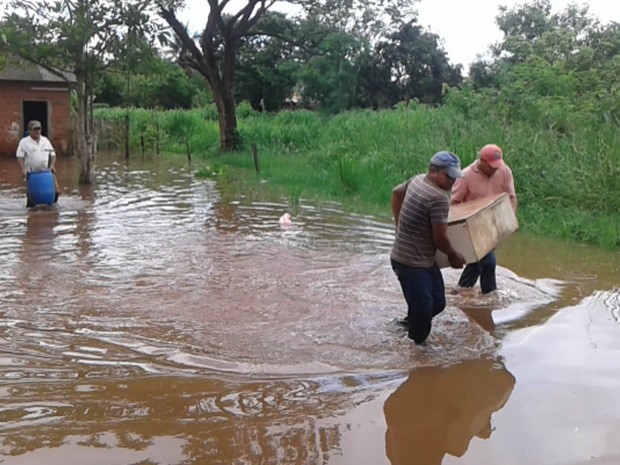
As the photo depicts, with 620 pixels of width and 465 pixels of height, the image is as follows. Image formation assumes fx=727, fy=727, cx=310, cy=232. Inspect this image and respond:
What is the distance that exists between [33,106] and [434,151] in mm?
17986

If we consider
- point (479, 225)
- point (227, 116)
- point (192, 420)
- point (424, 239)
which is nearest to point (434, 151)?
point (479, 225)

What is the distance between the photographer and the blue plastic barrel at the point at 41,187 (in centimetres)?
1247

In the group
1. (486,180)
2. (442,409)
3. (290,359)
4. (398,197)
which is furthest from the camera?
(486,180)

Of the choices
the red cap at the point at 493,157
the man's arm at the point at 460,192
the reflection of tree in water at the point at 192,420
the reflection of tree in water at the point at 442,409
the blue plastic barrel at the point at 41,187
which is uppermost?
the red cap at the point at 493,157

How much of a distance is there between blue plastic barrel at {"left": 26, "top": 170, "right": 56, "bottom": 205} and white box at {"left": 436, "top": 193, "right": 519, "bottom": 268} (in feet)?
26.7

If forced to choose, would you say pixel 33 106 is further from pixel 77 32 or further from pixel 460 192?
pixel 460 192

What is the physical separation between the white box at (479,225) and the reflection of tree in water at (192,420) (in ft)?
5.43

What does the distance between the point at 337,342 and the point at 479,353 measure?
113cm

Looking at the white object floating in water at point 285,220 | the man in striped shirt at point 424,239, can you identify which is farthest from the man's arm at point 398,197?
the white object floating in water at point 285,220

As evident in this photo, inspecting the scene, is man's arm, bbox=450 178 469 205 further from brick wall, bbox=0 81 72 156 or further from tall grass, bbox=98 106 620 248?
brick wall, bbox=0 81 72 156

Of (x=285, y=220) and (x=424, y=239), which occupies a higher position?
(x=424, y=239)

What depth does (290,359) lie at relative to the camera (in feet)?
18.0

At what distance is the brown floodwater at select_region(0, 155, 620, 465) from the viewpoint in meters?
4.14

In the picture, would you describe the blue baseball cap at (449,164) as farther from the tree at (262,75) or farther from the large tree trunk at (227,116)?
the tree at (262,75)
